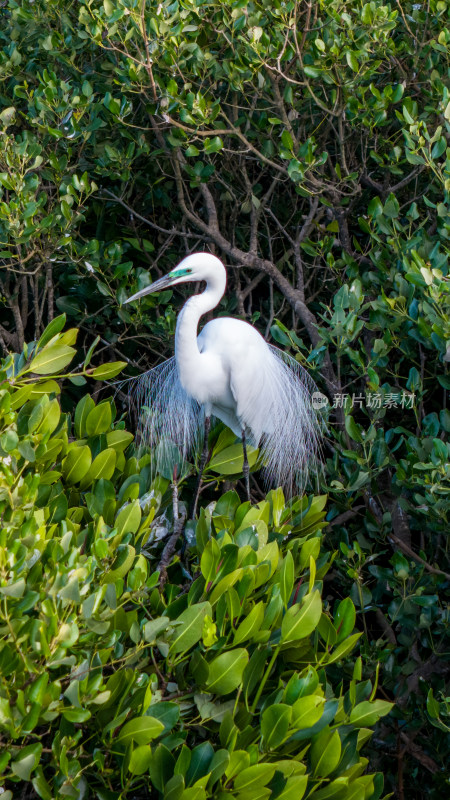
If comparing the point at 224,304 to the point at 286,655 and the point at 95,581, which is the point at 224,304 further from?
the point at 95,581

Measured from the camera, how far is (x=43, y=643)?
4.32ft

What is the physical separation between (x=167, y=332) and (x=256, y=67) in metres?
0.95

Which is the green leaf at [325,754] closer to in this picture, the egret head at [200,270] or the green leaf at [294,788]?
the green leaf at [294,788]

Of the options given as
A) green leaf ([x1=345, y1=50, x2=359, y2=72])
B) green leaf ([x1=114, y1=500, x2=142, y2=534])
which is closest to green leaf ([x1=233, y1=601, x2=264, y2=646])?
green leaf ([x1=114, y1=500, x2=142, y2=534])

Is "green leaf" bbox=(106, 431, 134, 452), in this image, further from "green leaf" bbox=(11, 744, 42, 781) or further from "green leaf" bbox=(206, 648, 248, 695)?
"green leaf" bbox=(11, 744, 42, 781)

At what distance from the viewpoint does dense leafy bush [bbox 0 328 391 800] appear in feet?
4.55

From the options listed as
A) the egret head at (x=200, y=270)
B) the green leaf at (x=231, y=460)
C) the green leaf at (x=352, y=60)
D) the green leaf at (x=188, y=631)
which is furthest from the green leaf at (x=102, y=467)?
the green leaf at (x=352, y=60)

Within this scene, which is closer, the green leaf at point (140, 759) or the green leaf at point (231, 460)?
the green leaf at point (140, 759)

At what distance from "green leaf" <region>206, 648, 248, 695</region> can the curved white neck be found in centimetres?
108

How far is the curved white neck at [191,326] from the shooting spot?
249 centimetres

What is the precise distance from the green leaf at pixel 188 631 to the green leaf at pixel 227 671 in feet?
0.20

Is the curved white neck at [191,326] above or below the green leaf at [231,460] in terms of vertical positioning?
above
